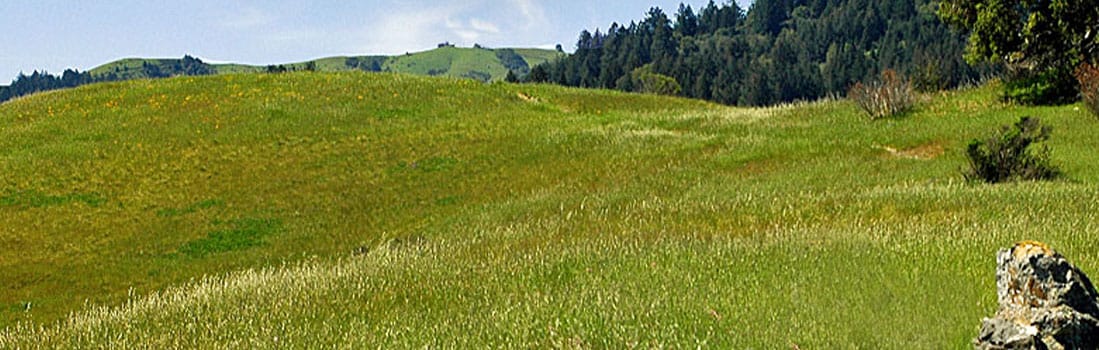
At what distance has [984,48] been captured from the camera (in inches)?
1124

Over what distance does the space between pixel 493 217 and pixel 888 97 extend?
1639 cm

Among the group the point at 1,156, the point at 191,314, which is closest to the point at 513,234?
the point at 191,314

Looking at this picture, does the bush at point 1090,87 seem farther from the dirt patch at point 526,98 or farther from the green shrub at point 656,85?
the green shrub at point 656,85

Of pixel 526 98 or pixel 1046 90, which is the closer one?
pixel 1046 90

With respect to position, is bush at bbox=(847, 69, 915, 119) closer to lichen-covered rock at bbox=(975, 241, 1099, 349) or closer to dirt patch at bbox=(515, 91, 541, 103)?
dirt patch at bbox=(515, 91, 541, 103)

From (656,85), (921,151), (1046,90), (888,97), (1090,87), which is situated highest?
(1090,87)

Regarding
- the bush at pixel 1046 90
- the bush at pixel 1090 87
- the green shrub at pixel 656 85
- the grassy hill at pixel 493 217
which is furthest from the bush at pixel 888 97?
the green shrub at pixel 656 85

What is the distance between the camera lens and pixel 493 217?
20.4 metres

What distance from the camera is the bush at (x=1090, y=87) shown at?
23203 mm

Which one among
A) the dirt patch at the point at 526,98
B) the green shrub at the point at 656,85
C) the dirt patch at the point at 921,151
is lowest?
the green shrub at the point at 656,85

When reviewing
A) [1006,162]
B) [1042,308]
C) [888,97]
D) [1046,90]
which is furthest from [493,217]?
[1046,90]

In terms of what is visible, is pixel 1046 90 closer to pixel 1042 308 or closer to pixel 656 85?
pixel 1042 308

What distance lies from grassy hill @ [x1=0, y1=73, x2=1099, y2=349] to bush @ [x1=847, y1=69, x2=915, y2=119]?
3.36 feet

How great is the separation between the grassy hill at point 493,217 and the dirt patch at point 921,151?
0.33ft
